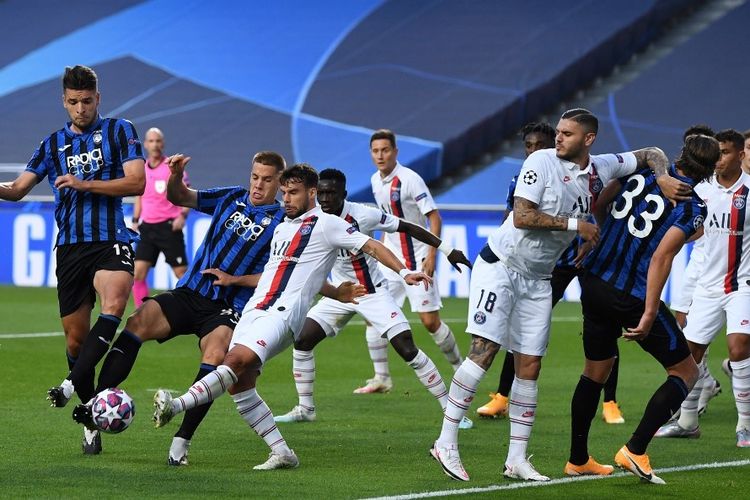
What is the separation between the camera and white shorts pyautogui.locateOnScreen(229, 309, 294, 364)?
722 centimetres

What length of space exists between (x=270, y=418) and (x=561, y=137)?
2.43 m

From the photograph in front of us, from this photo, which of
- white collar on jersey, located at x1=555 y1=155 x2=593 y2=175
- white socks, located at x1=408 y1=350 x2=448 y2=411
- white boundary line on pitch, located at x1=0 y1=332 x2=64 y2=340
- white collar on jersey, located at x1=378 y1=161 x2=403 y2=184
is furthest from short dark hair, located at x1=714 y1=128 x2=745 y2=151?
white boundary line on pitch, located at x1=0 y1=332 x2=64 y2=340

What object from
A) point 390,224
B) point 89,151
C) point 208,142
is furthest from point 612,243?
point 208,142

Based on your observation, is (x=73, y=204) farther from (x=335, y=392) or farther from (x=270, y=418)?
(x=335, y=392)

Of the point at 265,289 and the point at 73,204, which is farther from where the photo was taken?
the point at 73,204

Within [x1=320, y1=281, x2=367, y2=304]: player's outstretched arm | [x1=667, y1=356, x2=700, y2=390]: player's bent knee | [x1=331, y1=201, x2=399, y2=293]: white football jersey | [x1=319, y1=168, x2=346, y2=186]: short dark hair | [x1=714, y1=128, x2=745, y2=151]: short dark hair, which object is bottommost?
[x1=667, y1=356, x2=700, y2=390]: player's bent knee

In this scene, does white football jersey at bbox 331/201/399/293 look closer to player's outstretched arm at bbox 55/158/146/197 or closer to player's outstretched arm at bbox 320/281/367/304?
player's outstretched arm at bbox 320/281/367/304

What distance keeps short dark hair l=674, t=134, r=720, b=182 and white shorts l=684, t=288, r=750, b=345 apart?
2041mm

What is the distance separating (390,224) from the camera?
8391mm

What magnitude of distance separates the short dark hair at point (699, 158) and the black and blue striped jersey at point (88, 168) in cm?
347

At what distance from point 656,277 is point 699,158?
0.78 meters

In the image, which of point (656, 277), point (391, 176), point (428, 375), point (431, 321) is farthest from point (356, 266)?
point (656, 277)

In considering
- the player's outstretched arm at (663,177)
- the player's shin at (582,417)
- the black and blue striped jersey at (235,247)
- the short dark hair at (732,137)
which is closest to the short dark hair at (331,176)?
the black and blue striped jersey at (235,247)

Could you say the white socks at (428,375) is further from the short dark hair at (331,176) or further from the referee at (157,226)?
the referee at (157,226)
